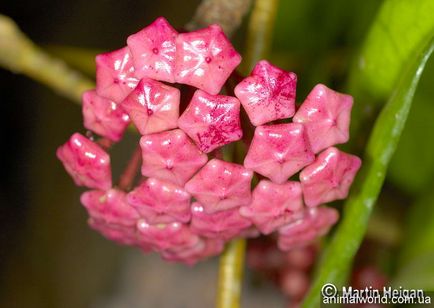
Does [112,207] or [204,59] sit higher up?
[204,59]

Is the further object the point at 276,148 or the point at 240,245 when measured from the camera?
the point at 240,245

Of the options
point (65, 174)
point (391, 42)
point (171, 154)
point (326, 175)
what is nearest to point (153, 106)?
point (171, 154)

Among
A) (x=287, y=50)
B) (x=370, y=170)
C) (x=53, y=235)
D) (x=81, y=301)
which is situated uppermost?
(x=287, y=50)

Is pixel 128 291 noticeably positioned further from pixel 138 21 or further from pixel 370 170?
pixel 370 170

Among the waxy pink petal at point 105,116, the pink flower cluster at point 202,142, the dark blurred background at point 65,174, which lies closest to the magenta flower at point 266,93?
the pink flower cluster at point 202,142

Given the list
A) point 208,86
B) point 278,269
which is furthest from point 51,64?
point 278,269

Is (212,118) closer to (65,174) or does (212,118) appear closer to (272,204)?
(272,204)

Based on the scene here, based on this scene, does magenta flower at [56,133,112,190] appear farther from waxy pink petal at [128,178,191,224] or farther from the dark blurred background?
the dark blurred background
